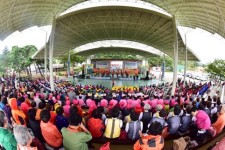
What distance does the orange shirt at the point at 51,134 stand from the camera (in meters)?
4.02

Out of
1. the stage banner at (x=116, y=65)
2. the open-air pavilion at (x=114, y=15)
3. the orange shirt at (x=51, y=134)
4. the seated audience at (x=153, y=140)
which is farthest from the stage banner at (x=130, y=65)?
the seated audience at (x=153, y=140)

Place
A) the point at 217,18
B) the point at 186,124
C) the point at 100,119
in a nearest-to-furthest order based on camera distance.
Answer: the point at 100,119, the point at 186,124, the point at 217,18

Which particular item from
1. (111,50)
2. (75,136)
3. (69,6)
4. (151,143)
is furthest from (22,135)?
(111,50)

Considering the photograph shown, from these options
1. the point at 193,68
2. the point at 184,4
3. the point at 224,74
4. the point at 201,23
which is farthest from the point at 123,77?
the point at 193,68

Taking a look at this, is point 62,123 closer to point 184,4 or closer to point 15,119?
A: point 15,119

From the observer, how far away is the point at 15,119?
5.37m

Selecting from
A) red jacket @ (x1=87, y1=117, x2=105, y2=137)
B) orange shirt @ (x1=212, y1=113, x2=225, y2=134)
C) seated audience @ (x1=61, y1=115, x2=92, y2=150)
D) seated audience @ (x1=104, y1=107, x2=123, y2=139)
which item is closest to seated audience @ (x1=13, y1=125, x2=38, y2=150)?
seated audience @ (x1=61, y1=115, x2=92, y2=150)

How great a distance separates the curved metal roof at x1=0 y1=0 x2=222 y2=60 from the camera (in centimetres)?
2047

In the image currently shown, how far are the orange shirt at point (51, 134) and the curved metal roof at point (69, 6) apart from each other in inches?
699

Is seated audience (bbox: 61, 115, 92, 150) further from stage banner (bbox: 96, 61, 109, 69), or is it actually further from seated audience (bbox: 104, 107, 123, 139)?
stage banner (bbox: 96, 61, 109, 69)

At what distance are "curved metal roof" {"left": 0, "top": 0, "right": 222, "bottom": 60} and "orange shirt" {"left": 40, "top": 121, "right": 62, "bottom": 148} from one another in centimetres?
1774

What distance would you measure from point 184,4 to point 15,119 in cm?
2133

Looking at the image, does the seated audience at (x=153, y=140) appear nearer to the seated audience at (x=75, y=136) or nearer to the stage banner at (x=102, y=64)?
the seated audience at (x=75, y=136)

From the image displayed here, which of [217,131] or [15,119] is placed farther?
[217,131]
